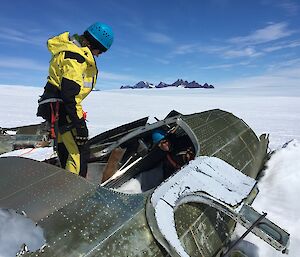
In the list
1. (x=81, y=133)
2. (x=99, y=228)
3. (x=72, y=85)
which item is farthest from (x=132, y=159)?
(x=99, y=228)

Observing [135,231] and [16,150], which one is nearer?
[135,231]

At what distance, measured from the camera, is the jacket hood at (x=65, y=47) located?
3281mm

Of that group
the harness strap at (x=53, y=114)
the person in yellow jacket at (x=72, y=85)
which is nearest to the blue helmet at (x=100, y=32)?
the person in yellow jacket at (x=72, y=85)

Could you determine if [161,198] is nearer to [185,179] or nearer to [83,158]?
[185,179]

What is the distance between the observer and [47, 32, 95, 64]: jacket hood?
328cm

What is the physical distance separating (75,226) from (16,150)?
583 cm

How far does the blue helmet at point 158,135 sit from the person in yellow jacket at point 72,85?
3.47ft

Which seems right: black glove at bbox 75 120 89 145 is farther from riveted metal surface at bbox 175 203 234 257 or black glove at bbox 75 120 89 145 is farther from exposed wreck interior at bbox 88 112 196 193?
riveted metal surface at bbox 175 203 234 257

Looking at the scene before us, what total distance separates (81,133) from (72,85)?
0.55m

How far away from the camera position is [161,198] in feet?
7.03

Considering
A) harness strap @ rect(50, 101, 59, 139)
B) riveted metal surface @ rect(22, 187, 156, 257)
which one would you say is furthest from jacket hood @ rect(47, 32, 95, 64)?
riveted metal surface @ rect(22, 187, 156, 257)

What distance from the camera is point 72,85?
3213 millimetres

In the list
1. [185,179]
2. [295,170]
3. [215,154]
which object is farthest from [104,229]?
[295,170]

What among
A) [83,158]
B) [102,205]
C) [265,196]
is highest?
[102,205]
